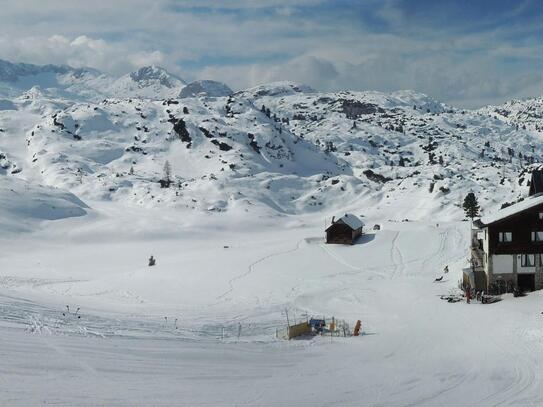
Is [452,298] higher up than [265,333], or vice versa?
[452,298]

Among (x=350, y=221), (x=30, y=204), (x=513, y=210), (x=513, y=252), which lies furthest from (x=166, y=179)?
(x=513, y=252)

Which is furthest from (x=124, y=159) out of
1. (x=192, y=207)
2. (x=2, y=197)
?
(x=2, y=197)

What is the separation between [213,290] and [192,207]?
252 ft

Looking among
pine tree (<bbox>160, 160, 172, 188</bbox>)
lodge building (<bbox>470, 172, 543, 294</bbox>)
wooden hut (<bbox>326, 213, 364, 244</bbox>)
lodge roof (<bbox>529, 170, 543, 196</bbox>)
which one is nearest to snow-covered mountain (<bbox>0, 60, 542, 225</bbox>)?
pine tree (<bbox>160, 160, 172, 188</bbox>)

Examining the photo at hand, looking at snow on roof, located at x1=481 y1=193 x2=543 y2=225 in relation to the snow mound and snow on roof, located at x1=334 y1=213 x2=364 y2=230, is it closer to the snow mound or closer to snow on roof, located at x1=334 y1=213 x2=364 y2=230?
snow on roof, located at x1=334 y1=213 x2=364 y2=230

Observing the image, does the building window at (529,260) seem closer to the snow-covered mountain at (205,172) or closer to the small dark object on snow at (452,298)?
the small dark object on snow at (452,298)

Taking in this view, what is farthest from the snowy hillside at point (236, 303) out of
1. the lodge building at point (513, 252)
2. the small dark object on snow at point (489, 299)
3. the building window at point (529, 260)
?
the building window at point (529, 260)

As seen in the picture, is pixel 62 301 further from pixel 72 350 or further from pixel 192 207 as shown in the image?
pixel 192 207

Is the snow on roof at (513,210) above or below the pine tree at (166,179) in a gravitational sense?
below

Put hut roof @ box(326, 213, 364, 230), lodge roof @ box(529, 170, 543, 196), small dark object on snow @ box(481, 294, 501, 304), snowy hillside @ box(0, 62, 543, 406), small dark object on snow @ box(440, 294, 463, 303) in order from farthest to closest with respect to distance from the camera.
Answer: hut roof @ box(326, 213, 364, 230) → lodge roof @ box(529, 170, 543, 196) → small dark object on snow @ box(440, 294, 463, 303) → small dark object on snow @ box(481, 294, 501, 304) → snowy hillside @ box(0, 62, 543, 406)

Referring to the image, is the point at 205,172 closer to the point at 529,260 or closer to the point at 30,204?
the point at 30,204

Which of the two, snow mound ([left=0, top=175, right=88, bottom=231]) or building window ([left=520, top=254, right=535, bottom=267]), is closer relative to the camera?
building window ([left=520, top=254, right=535, bottom=267])

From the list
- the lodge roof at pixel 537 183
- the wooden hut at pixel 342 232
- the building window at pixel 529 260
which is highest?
the lodge roof at pixel 537 183

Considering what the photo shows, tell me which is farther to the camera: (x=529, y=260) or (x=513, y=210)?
(x=513, y=210)
